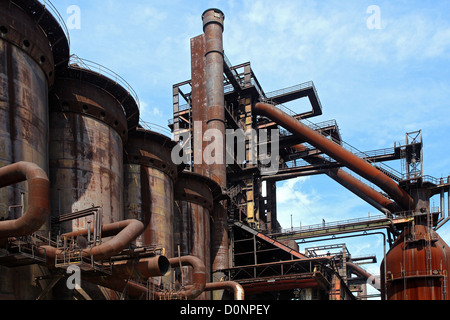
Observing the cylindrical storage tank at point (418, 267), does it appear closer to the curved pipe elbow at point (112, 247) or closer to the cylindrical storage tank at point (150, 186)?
the cylindrical storage tank at point (150, 186)

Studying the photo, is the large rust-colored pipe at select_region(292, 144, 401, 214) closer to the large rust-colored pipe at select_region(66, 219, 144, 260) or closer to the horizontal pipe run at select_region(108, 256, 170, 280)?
the horizontal pipe run at select_region(108, 256, 170, 280)

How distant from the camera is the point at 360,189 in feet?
161

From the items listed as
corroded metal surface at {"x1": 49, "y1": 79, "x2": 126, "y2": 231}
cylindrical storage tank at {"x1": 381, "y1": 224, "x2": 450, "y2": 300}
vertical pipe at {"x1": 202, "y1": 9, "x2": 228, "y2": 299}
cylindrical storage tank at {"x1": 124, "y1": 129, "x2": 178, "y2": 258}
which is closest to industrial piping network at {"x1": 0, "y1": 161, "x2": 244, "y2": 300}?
corroded metal surface at {"x1": 49, "y1": 79, "x2": 126, "y2": 231}

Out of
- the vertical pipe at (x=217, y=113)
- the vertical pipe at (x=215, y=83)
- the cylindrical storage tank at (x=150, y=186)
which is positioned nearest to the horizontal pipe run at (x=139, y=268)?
the cylindrical storage tank at (x=150, y=186)

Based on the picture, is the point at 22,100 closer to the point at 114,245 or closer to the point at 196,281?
the point at 114,245

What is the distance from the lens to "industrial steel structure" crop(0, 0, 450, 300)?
23.0 meters

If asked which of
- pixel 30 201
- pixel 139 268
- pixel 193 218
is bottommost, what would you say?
pixel 139 268

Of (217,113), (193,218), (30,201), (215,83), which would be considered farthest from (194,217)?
(30,201)

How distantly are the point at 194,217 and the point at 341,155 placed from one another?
1357 centimetres

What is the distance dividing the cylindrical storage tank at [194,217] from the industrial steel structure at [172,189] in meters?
0.11

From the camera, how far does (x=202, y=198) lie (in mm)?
44250

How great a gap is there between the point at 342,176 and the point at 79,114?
92.8ft
